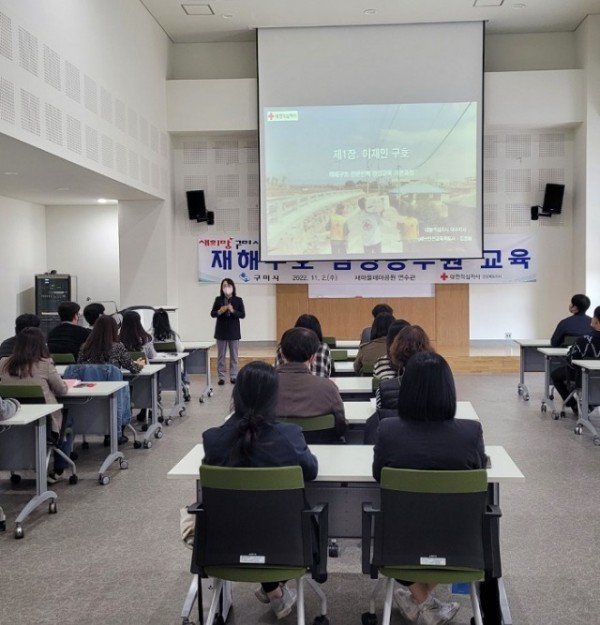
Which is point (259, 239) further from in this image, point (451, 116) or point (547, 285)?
point (547, 285)

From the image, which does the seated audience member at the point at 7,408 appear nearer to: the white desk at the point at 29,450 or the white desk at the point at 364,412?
the white desk at the point at 29,450

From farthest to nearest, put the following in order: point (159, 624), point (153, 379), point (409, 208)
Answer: point (409, 208) → point (153, 379) → point (159, 624)

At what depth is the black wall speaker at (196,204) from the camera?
38.2 ft

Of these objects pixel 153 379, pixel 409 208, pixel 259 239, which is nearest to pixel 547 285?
pixel 409 208

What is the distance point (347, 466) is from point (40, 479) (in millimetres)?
2428

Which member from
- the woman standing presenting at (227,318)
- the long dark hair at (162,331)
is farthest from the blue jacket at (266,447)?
the woman standing presenting at (227,318)

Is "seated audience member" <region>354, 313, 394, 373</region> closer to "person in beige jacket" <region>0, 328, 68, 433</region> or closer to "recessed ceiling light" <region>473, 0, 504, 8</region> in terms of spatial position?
"person in beige jacket" <region>0, 328, 68, 433</region>

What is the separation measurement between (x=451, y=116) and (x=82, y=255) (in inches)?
265

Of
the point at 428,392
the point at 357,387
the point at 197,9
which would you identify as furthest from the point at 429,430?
the point at 197,9

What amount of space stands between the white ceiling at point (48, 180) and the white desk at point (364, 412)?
150 inches

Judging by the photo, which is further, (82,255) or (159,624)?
(82,255)

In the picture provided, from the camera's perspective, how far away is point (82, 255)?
1269cm

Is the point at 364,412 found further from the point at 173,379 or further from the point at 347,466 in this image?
the point at 173,379

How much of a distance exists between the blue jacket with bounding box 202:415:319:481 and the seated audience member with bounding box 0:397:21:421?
1.89 metres
